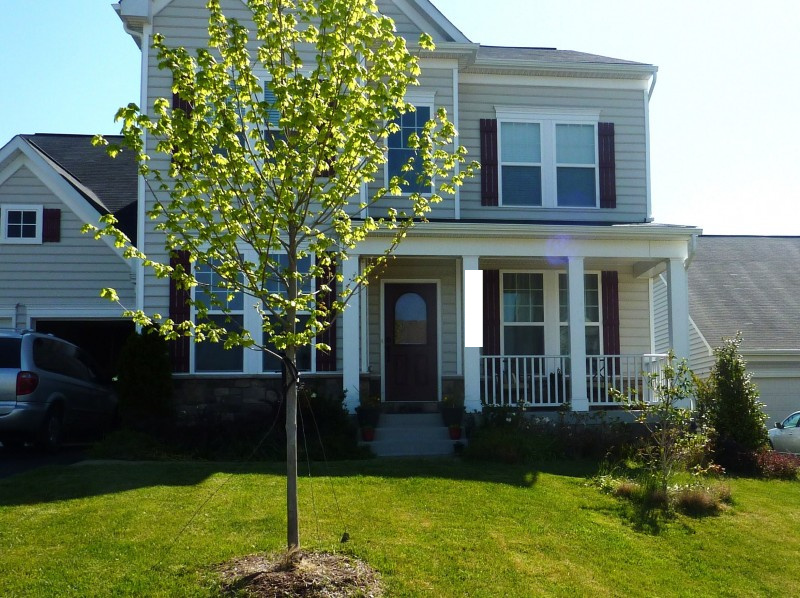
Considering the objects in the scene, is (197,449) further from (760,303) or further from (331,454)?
(760,303)

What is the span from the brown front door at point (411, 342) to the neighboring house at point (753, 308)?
453 cm

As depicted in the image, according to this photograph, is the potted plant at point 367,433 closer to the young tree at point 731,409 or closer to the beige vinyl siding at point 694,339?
the young tree at point 731,409

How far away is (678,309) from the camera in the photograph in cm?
1293

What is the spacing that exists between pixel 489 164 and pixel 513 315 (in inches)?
107

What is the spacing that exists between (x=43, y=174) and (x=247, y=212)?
11042 mm

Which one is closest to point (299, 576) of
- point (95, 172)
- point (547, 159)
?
point (547, 159)

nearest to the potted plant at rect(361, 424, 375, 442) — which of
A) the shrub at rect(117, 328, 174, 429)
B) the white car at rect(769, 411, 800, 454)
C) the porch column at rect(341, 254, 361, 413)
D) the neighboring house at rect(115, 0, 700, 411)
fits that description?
the porch column at rect(341, 254, 361, 413)

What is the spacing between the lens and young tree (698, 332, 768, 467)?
11406 millimetres

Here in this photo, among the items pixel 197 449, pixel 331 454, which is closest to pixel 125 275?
pixel 197 449

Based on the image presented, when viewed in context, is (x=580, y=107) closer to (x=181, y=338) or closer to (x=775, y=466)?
(x=775, y=466)

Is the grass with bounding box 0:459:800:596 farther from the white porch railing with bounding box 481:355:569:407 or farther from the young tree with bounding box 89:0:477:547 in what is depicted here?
the white porch railing with bounding box 481:355:569:407

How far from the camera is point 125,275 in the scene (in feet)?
50.9

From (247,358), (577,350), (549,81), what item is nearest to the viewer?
(577,350)

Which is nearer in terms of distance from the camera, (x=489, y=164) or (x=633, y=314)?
(x=489, y=164)
